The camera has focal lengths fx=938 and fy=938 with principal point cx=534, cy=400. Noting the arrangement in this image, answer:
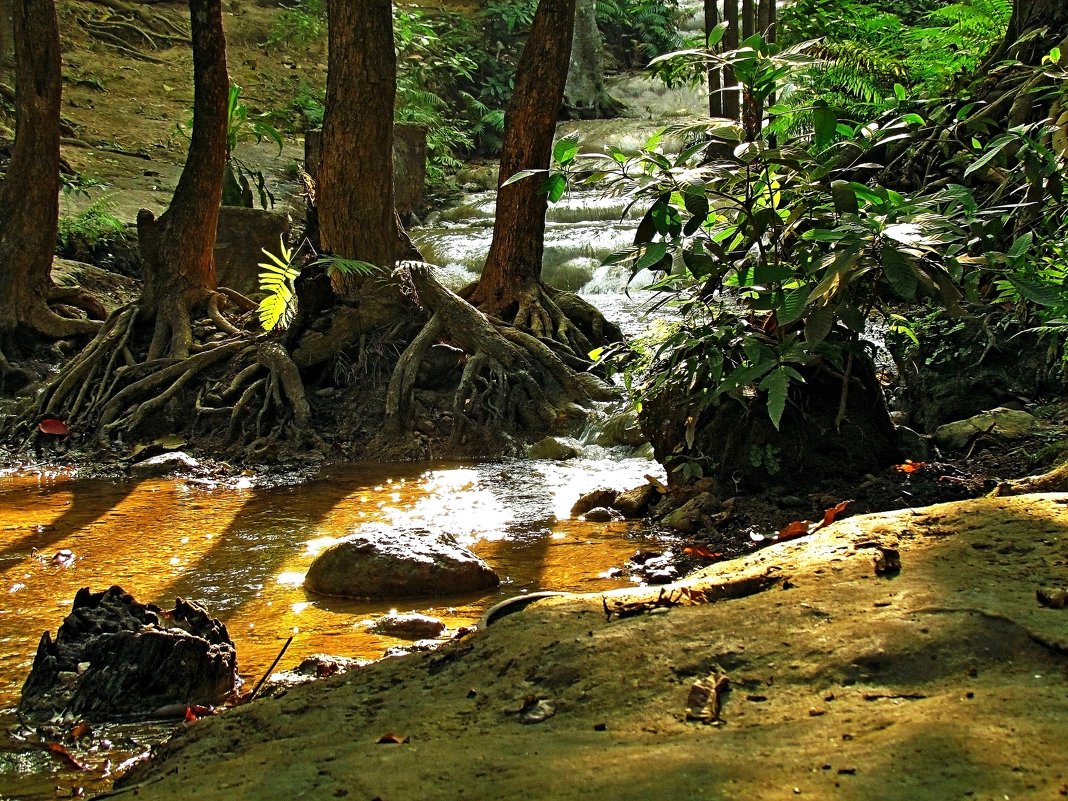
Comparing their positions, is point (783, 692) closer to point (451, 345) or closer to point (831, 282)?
Answer: point (831, 282)

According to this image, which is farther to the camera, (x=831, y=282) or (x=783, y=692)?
(x=831, y=282)

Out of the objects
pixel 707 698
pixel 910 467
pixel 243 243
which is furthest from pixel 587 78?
pixel 707 698

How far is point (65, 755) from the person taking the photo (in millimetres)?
2822

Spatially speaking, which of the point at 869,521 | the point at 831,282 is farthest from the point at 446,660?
the point at 831,282

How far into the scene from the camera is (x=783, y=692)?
2021 mm

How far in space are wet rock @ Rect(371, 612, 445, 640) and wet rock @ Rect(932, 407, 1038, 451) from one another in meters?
3.41

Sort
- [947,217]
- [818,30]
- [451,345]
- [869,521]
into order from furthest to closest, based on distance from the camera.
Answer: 1. [818,30]
2. [451,345]
3. [947,217]
4. [869,521]

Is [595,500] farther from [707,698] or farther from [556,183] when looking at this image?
[707,698]

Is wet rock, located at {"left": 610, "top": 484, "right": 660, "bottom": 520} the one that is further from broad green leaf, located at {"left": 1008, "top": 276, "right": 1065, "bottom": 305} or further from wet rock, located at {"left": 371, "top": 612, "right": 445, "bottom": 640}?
broad green leaf, located at {"left": 1008, "top": 276, "right": 1065, "bottom": 305}

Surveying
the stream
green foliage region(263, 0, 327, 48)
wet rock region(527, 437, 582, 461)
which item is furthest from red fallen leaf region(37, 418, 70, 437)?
green foliage region(263, 0, 327, 48)

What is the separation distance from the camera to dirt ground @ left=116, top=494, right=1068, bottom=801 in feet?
5.46

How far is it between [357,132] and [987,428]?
5748mm

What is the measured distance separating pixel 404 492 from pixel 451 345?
2.25 meters

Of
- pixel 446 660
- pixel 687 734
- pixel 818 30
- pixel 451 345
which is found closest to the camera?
pixel 687 734
